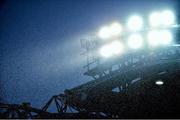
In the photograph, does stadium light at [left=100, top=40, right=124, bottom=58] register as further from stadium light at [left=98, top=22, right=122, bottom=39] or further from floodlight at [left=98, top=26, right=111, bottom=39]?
floodlight at [left=98, top=26, right=111, bottom=39]

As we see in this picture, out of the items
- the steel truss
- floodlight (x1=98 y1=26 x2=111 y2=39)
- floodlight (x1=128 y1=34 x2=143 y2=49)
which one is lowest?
the steel truss

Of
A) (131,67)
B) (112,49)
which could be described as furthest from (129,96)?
(112,49)

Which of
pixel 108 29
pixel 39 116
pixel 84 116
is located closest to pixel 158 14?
→ pixel 108 29

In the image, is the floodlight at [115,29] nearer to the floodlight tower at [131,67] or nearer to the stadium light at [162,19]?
the floodlight tower at [131,67]

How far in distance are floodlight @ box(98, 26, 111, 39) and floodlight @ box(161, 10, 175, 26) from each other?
3308mm

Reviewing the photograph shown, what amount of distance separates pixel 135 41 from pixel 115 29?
1.77 metres

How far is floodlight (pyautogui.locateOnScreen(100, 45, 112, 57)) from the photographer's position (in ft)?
57.5

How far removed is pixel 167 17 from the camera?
54.8 ft

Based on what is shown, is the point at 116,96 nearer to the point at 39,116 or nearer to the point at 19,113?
the point at 39,116

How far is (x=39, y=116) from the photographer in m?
14.8

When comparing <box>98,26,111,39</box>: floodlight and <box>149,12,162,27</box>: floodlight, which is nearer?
<box>149,12,162,27</box>: floodlight

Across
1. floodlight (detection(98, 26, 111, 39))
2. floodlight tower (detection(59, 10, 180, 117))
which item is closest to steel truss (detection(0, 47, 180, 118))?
floodlight tower (detection(59, 10, 180, 117))

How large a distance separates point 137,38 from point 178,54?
231 cm

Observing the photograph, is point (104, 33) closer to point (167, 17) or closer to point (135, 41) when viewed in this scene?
point (135, 41)
